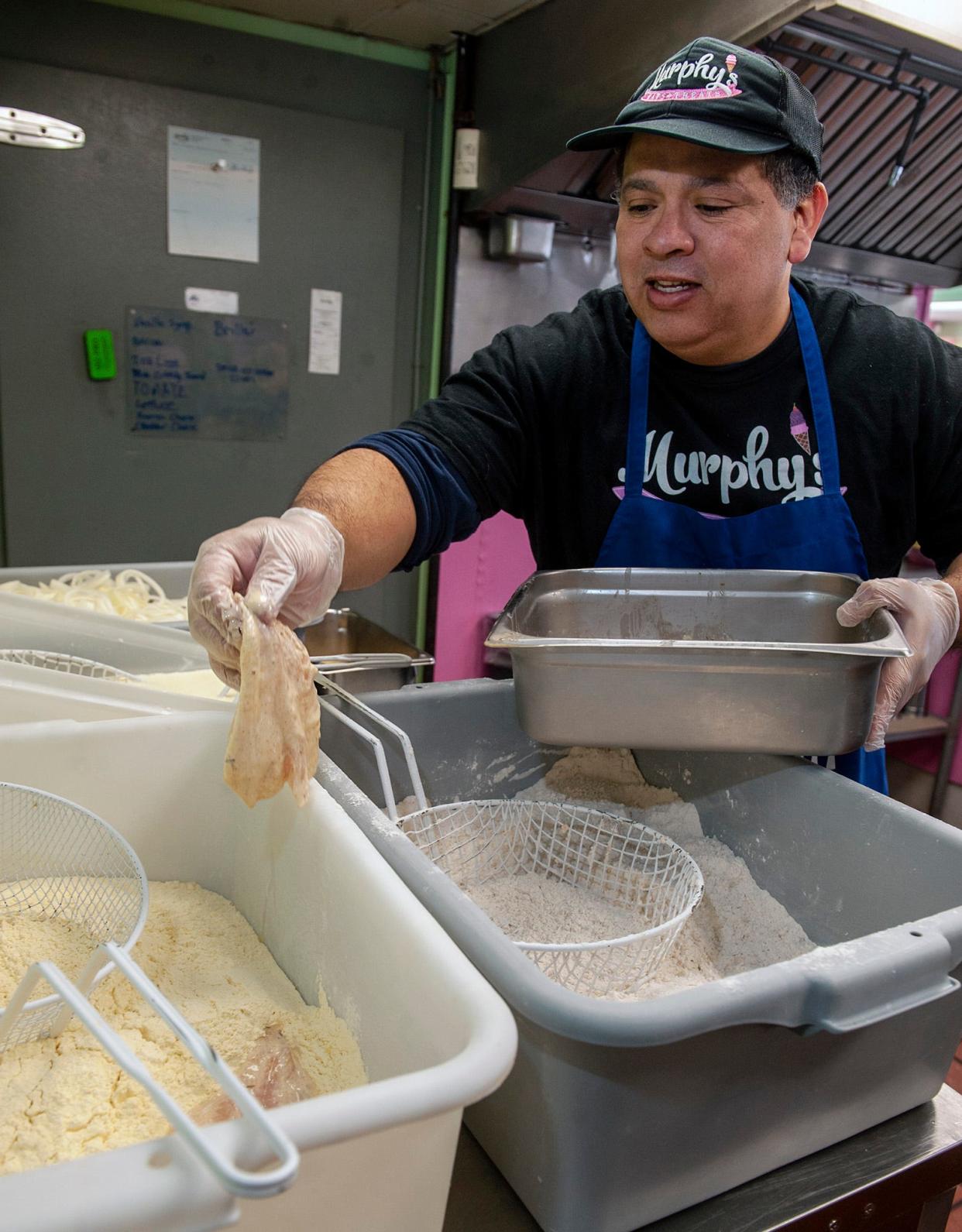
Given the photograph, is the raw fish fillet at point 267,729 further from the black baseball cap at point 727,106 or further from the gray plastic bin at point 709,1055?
the black baseball cap at point 727,106

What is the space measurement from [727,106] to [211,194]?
6.94 ft

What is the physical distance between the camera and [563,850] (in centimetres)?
110

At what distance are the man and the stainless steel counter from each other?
1.59ft

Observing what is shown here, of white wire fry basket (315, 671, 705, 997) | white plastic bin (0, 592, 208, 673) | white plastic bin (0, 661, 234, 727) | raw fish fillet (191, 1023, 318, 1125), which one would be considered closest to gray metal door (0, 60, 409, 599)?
white plastic bin (0, 592, 208, 673)

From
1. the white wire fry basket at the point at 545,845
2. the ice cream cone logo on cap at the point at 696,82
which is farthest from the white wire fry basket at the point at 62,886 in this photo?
the ice cream cone logo on cap at the point at 696,82

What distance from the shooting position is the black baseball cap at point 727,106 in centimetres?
116

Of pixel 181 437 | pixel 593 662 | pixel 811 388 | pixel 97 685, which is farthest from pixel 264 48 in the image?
pixel 593 662

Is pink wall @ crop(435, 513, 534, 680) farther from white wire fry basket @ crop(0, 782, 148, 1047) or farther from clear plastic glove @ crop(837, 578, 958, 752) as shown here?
white wire fry basket @ crop(0, 782, 148, 1047)

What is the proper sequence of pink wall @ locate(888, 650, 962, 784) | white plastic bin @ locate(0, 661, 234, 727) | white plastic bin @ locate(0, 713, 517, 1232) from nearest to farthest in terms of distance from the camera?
white plastic bin @ locate(0, 713, 517, 1232) → white plastic bin @ locate(0, 661, 234, 727) → pink wall @ locate(888, 650, 962, 784)

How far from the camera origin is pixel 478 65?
9.68 feet

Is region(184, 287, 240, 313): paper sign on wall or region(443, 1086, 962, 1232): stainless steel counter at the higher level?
region(184, 287, 240, 313): paper sign on wall

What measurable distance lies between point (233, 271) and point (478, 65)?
1020 millimetres

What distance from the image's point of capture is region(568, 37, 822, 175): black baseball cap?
116cm

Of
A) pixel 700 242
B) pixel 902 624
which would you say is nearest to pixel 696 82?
pixel 700 242
